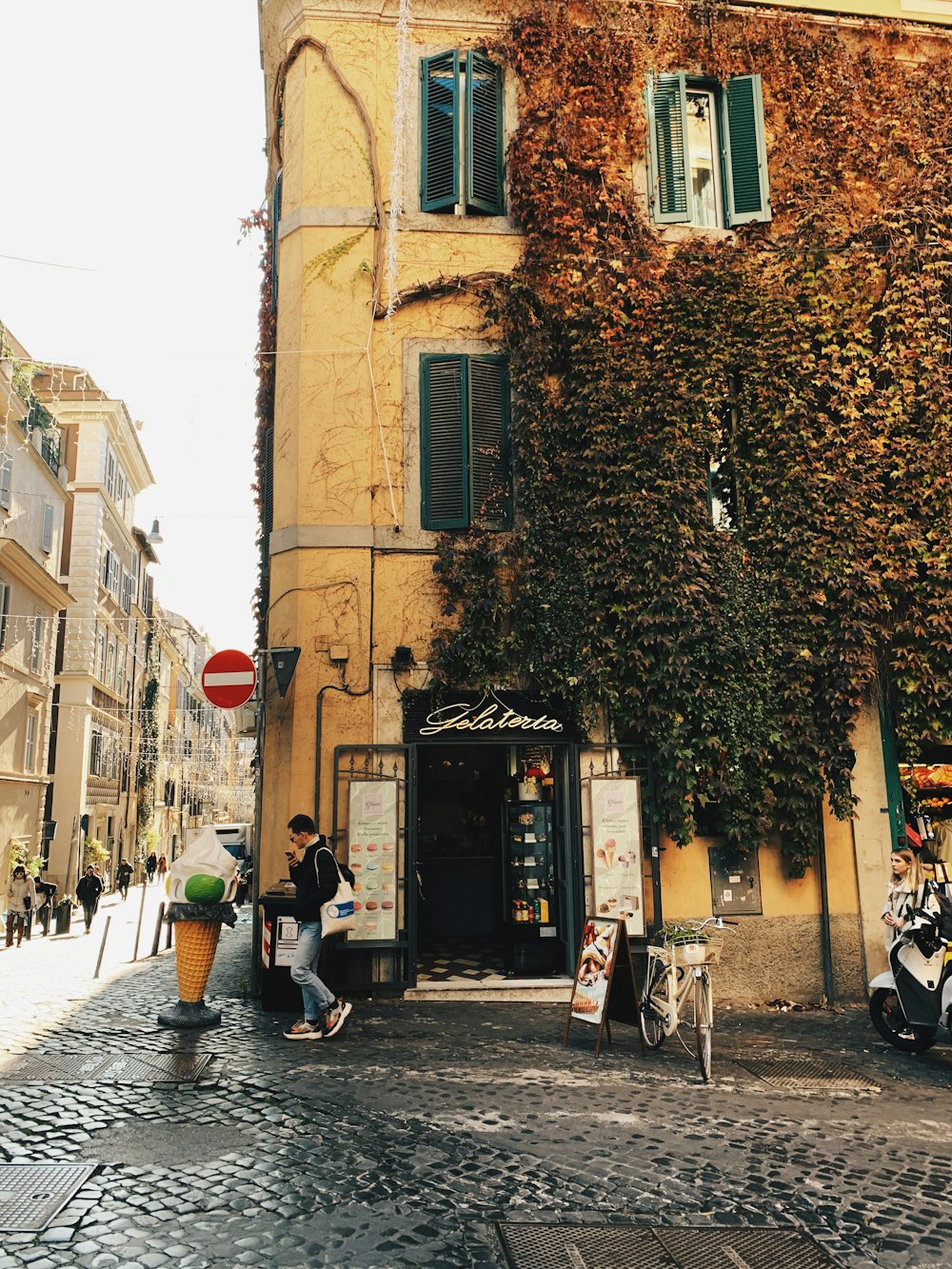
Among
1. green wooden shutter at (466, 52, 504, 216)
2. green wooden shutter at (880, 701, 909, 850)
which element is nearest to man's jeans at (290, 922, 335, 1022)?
green wooden shutter at (880, 701, 909, 850)

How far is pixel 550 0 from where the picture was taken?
12102mm

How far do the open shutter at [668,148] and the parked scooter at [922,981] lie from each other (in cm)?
832

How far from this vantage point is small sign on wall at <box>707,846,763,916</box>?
10.7 m

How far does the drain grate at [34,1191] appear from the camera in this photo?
14.7ft

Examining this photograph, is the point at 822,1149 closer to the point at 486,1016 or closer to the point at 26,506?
the point at 486,1016

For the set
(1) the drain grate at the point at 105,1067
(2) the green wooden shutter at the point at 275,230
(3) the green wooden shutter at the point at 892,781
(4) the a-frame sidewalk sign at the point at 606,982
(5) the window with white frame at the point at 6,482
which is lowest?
(1) the drain grate at the point at 105,1067

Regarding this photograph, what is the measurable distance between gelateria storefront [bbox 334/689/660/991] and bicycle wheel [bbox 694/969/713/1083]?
2322 millimetres

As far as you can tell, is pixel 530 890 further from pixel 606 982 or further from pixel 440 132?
pixel 440 132

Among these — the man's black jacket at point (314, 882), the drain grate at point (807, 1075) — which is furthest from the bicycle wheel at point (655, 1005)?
the man's black jacket at point (314, 882)

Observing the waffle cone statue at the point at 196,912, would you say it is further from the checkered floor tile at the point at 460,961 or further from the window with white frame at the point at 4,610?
the window with white frame at the point at 4,610

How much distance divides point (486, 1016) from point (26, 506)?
23.2m

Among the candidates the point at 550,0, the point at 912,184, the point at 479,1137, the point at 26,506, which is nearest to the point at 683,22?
the point at 550,0

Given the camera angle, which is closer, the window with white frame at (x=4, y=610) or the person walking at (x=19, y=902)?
the person walking at (x=19, y=902)

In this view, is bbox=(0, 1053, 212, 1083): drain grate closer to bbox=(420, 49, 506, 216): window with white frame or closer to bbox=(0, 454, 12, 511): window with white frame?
bbox=(420, 49, 506, 216): window with white frame
